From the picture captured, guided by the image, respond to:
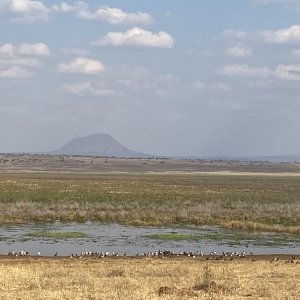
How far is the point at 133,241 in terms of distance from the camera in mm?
32531

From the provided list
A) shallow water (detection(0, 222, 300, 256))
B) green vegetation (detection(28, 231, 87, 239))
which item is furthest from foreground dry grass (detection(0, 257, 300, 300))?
green vegetation (detection(28, 231, 87, 239))

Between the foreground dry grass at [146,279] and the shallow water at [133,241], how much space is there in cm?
545

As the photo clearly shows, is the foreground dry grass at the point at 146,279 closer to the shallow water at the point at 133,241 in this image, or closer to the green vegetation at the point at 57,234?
the shallow water at the point at 133,241

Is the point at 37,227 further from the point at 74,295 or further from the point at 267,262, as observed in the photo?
the point at 74,295

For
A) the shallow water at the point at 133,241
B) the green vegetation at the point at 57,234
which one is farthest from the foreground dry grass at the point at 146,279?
the green vegetation at the point at 57,234

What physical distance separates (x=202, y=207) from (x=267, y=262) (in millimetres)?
27254

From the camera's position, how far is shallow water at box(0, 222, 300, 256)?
29594 mm

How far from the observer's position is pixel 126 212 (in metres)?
45.6

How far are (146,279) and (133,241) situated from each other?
14324 millimetres

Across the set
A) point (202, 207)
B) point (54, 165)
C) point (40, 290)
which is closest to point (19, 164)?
point (54, 165)

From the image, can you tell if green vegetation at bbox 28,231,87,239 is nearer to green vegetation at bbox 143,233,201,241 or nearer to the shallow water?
the shallow water

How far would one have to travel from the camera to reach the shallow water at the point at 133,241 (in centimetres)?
2959

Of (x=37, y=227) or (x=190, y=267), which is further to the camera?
(x=37, y=227)

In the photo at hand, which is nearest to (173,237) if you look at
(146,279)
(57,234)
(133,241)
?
(133,241)
